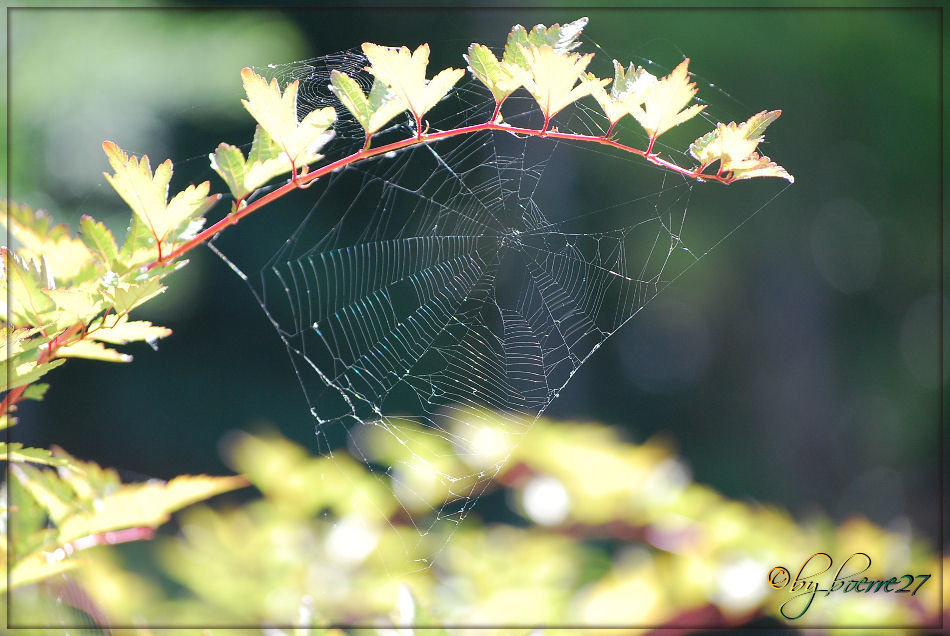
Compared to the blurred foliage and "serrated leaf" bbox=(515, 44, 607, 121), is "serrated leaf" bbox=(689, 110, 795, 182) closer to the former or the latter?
"serrated leaf" bbox=(515, 44, 607, 121)

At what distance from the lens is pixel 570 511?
925 mm

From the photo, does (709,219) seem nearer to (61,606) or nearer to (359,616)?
(359,616)

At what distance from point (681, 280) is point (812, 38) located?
1.34 m

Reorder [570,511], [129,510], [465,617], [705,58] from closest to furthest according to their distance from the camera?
[129,510] < [465,617] < [570,511] < [705,58]

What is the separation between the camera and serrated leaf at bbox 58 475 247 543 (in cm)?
52

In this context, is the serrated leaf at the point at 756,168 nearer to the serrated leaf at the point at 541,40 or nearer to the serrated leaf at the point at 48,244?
the serrated leaf at the point at 541,40

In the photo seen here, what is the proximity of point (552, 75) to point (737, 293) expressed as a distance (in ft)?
11.1

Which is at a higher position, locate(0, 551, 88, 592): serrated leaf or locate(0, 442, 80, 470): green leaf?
locate(0, 442, 80, 470): green leaf

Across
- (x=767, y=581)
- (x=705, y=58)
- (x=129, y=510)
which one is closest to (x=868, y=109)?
(x=705, y=58)

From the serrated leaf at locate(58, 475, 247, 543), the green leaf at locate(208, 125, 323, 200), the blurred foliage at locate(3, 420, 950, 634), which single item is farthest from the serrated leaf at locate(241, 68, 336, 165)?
the blurred foliage at locate(3, 420, 950, 634)

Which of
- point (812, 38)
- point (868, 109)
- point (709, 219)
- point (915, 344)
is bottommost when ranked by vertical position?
point (915, 344)

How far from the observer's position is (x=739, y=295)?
3551mm

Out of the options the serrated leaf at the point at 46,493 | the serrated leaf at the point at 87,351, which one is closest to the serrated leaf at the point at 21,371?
the serrated leaf at the point at 87,351

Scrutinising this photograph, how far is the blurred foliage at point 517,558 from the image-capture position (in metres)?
0.77
